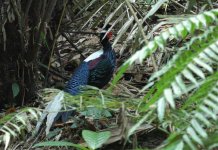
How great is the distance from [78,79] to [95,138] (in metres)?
1.05

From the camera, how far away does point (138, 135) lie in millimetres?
1957

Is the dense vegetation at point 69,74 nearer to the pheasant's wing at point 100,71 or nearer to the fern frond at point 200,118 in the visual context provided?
the pheasant's wing at point 100,71

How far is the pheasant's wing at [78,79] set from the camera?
2.66 metres

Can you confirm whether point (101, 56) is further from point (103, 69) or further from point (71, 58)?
point (71, 58)

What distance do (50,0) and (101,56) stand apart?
55 cm

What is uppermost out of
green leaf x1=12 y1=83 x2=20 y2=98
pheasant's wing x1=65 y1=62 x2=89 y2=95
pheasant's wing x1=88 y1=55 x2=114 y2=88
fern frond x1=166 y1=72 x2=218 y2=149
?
green leaf x1=12 y1=83 x2=20 y2=98

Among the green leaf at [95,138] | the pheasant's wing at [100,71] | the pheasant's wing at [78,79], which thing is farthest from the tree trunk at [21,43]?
the green leaf at [95,138]

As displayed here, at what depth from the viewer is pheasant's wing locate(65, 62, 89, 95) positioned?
266cm

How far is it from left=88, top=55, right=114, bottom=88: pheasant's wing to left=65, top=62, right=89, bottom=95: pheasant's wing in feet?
0.12

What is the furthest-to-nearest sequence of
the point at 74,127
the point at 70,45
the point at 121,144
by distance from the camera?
the point at 70,45, the point at 74,127, the point at 121,144

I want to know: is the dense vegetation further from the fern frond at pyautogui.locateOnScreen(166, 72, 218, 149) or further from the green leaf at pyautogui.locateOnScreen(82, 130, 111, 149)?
the fern frond at pyautogui.locateOnScreen(166, 72, 218, 149)

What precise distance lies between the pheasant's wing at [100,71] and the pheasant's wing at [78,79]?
0.04m

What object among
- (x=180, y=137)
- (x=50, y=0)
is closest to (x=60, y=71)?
(x=50, y=0)

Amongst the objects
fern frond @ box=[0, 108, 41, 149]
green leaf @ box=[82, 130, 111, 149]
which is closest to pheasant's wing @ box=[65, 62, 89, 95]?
fern frond @ box=[0, 108, 41, 149]
